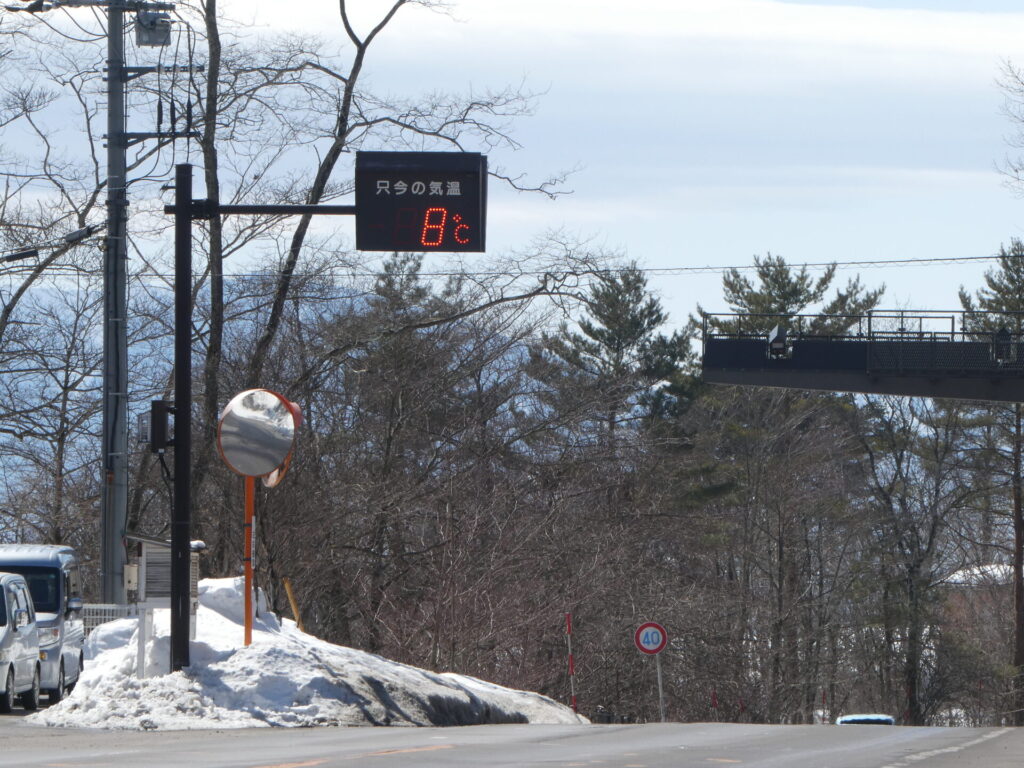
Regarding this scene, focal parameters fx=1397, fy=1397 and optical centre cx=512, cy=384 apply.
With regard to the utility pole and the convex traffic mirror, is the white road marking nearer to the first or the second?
the convex traffic mirror

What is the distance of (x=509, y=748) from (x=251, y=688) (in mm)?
3896

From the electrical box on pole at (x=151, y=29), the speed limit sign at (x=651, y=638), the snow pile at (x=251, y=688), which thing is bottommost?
the speed limit sign at (x=651, y=638)

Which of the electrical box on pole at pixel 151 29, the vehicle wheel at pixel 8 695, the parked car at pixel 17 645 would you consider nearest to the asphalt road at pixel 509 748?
the vehicle wheel at pixel 8 695

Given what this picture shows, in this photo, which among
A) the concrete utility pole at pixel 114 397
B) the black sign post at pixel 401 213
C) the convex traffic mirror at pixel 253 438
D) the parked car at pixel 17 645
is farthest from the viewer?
the concrete utility pole at pixel 114 397

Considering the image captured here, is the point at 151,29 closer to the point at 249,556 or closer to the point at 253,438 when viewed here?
the point at 253,438

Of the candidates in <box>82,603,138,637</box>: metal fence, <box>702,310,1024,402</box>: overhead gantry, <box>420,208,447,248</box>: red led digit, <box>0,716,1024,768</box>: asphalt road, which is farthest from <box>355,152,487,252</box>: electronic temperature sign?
<box>702,310,1024,402</box>: overhead gantry

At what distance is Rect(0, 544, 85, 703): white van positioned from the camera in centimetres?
1909

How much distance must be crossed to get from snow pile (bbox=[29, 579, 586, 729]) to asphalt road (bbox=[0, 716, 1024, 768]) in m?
0.49

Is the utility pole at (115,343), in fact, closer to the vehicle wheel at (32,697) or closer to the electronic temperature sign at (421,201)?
the vehicle wheel at (32,697)

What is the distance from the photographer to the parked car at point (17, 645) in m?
16.7

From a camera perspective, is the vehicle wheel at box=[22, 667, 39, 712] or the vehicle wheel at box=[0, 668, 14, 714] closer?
the vehicle wheel at box=[0, 668, 14, 714]

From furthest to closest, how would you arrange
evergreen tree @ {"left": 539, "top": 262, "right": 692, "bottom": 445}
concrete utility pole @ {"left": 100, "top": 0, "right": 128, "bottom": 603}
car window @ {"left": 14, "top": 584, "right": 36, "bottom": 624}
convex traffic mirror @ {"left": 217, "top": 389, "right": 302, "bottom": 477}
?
evergreen tree @ {"left": 539, "top": 262, "right": 692, "bottom": 445}, concrete utility pole @ {"left": 100, "top": 0, "right": 128, "bottom": 603}, car window @ {"left": 14, "top": 584, "right": 36, "bottom": 624}, convex traffic mirror @ {"left": 217, "top": 389, "right": 302, "bottom": 477}

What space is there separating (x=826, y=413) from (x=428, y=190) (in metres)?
42.6

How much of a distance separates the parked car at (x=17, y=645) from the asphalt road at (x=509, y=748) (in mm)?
1722
